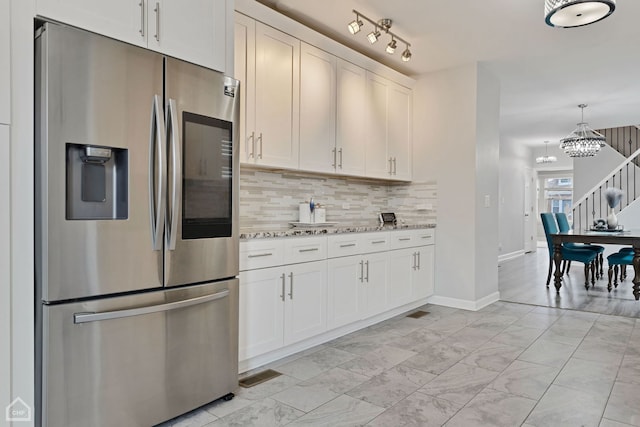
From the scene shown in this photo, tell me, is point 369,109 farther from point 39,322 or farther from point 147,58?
point 39,322

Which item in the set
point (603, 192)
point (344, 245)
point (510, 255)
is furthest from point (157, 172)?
point (603, 192)

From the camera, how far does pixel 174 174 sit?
6.31 ft

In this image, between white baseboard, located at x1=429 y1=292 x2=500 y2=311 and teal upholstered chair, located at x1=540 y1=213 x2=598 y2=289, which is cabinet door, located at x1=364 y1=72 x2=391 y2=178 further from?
teal upholstered chair, located at x1=540 y1=213 x2=598 y2=289

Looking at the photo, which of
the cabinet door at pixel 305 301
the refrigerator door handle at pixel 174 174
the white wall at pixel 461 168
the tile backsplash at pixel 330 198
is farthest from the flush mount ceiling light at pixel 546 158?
the refrigerator door handle at pixel 174 174

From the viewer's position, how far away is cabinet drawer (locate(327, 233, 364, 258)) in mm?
3156

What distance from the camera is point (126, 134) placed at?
5.86ft

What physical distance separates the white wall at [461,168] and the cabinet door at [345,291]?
1410 millimetres

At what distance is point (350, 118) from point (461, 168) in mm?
1364

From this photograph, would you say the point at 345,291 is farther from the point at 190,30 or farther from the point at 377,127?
the point at 190,30

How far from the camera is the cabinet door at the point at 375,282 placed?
140 inches

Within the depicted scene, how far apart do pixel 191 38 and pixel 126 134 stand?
0.63 metres

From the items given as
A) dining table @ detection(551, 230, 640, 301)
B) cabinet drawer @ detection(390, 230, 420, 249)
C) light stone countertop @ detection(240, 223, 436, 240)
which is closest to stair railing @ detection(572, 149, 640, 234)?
dining table @ detection(551, 230, 640, 301)
